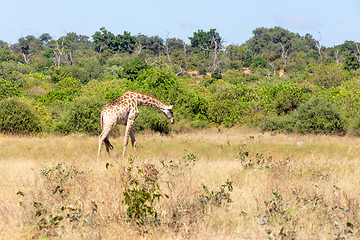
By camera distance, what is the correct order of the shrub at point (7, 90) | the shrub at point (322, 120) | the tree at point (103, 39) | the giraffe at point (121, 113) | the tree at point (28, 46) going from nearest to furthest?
the giraffe at point (121, 113)
the shrub at point (322, 120)
the shrub at point (7, 90)
the tree at point (103, 39)
the tree at point (28, 46)

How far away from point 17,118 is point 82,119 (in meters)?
3.41

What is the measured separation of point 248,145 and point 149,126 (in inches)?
Result: 308

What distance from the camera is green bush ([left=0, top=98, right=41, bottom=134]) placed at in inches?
835

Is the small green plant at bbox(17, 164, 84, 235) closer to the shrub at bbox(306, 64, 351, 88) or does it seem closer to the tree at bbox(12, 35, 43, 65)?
the shrub at bbox(306, 64, 351, 88)

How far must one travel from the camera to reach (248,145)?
60.0 ft

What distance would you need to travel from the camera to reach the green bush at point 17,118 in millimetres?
21219

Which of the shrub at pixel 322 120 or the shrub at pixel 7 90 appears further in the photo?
the shrub at pixel 7 90

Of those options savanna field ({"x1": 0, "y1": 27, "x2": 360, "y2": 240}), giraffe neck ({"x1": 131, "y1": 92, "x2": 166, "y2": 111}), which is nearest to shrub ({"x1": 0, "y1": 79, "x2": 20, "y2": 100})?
savanna field ({"x1": 0, "y1": 27, "x2": 360, "y2": 240})

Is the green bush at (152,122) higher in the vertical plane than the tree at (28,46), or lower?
lower

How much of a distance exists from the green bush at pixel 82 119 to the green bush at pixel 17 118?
54.5 inches

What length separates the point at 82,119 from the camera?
22297 mm

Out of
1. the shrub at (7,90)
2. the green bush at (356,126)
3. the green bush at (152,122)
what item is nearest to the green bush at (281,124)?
the green bush at (356,126)

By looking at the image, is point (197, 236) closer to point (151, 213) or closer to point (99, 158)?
point (151, 213)

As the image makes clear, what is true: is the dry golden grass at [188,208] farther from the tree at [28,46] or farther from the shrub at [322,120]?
the tree at [28,46]
